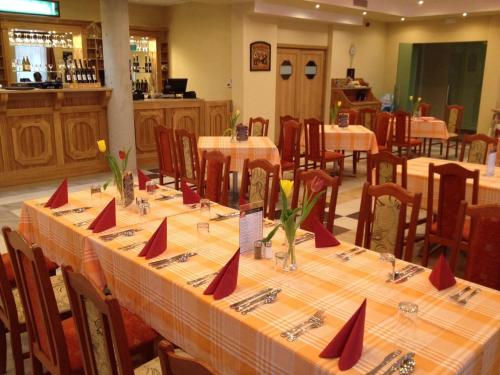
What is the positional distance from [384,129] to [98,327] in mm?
6606

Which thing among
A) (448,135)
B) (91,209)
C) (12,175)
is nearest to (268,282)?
(91,209)

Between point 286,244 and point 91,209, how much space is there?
1.27 m

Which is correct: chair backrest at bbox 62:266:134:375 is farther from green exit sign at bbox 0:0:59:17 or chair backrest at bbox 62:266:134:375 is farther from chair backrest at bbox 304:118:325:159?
green exit sign at bbox 0:0:59:17

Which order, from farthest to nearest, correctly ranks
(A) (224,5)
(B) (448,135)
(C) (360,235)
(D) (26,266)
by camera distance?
(A) (224,5) < (B) (448,135) < (C) (360,235) < (D) (26,266)

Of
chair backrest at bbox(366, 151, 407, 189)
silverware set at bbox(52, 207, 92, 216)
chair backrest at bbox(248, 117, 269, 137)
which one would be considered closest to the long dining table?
silverware set at bbox(52, 207, 92, 216)

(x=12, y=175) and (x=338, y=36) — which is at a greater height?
(x=338, y=36)

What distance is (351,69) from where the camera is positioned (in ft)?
34.4

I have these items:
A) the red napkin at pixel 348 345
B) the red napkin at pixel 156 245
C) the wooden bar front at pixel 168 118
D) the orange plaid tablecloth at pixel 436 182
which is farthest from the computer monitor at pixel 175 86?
the red napkin at pixel 348 345

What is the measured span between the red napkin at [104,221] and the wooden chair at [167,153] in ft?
8.52

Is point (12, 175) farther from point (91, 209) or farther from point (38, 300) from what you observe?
point (38, 300)

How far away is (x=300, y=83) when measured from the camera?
9.81 meters

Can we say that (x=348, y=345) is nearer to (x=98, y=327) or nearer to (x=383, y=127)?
(x=98, y=327)

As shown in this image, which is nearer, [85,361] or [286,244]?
[85,361]

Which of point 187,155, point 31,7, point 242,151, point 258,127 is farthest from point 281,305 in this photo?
point 31,7
